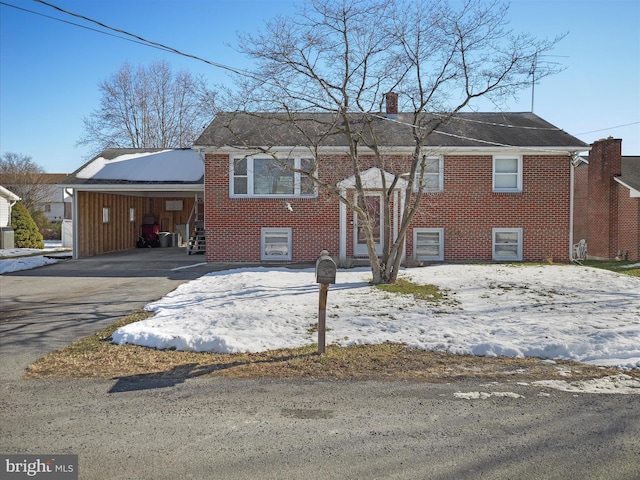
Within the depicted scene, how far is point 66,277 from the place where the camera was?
14.9 m

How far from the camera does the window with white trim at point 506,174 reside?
17344 millimetres

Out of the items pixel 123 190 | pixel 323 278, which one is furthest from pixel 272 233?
pixel 323 278

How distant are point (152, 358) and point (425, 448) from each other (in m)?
3.97

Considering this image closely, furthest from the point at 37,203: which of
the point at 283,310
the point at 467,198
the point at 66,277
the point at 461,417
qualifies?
the point at 461,417

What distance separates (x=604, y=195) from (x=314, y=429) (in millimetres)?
24500

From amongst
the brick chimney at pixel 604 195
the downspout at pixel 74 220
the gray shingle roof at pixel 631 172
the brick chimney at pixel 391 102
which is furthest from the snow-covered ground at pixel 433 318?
the brick chimney at pixel 604 195

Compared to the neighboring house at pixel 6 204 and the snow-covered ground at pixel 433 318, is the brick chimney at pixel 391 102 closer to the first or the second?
the snow-covered ground at pixel 433 318

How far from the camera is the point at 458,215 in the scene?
1731 cm

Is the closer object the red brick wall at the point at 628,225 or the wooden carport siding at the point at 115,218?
the wooden carport siding at the point at 115,218

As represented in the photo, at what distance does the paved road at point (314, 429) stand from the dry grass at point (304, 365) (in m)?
0.30

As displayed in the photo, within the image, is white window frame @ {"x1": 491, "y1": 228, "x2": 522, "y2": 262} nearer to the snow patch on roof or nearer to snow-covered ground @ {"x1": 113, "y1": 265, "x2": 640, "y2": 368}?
snow-covered ground @ {"x1": 113, "y1": 265, "x2": 640, "y2": 368}

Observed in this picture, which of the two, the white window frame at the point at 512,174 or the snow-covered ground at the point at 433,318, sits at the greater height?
the white window frame at the point at 512,174

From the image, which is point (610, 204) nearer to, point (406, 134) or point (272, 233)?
point (406, 134)

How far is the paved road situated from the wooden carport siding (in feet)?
46.9
